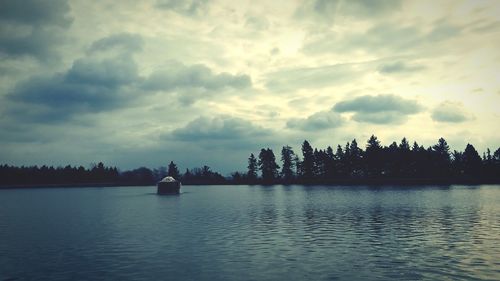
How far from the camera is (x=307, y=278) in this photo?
24000 mm

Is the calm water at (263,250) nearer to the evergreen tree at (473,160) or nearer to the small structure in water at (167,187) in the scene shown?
the small structure in water at (167,187)

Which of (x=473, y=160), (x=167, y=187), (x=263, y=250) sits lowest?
(x=263, y=250)

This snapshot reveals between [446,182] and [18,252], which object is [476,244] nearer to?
[18,252]

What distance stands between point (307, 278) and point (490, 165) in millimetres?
209603

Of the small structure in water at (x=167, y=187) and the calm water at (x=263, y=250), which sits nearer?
the calm water at (x=263, y=250)

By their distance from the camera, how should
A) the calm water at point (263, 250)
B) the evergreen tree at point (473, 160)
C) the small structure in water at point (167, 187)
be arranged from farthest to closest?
the evergreen tree at point (473, 160), the small structure in water at point (167, 187), the calm water at point (263, 250)

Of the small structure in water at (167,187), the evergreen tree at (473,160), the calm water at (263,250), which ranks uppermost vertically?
the evergreen tree at (473,160)

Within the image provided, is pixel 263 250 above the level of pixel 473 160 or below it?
below

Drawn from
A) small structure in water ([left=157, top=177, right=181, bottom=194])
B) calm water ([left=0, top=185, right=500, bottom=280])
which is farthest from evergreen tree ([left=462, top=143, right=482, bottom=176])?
calm water ([left=0, top=185, right=500, bottom=280])

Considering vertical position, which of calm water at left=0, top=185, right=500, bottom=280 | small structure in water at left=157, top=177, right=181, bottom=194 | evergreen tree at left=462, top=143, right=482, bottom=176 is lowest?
calm water at left=0, top=185, right=500, bottom=280

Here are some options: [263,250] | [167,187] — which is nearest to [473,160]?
[167,187]

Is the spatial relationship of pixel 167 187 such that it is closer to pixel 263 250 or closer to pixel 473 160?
pixel 263 250

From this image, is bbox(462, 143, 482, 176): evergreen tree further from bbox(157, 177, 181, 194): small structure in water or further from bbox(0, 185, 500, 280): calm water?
bbox(0, 185, 500, 280): calm water

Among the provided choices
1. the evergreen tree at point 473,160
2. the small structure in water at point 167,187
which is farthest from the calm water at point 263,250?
the evergreen tree at point 473,160
